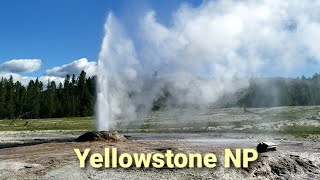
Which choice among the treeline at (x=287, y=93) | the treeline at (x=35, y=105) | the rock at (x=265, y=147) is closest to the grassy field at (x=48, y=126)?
the treeline at (x=35, y=105)

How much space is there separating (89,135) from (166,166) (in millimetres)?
11459

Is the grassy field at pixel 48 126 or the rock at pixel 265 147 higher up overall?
the grassy field at pixel 48 126

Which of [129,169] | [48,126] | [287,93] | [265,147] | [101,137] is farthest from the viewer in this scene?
[287,93]

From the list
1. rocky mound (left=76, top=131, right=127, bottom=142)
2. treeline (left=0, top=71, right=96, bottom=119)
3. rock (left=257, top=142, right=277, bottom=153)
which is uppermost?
treeline (left=0, top=71, right=96, bottom=119)

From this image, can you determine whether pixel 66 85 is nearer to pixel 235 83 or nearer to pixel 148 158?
pixel 235 83

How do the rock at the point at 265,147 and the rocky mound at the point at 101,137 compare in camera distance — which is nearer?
the rock at the point at 265,147

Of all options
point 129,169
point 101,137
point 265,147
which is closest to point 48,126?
point 101,137

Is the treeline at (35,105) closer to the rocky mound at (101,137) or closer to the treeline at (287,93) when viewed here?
the treeline at (287,93)

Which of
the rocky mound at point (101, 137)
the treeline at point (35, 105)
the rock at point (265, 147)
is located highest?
the treeline at point (35, 105)

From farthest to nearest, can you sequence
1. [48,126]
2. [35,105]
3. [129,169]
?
[35,105] < [48,126] < [129,169]

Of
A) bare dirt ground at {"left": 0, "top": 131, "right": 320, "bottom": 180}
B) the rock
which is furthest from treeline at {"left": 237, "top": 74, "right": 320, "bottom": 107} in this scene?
bare dirt ground at {"left": 0, "top": 131, "right": 320, "bottom": 180}

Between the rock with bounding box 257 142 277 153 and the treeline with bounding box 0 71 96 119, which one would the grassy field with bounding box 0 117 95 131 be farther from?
the rock with bounding box 257 142 277 153

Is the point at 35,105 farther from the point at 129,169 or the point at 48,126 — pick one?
the point at 129,169

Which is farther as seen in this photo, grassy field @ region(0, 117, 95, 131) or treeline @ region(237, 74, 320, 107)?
treeline @ region(237, 74, 320, 107)
